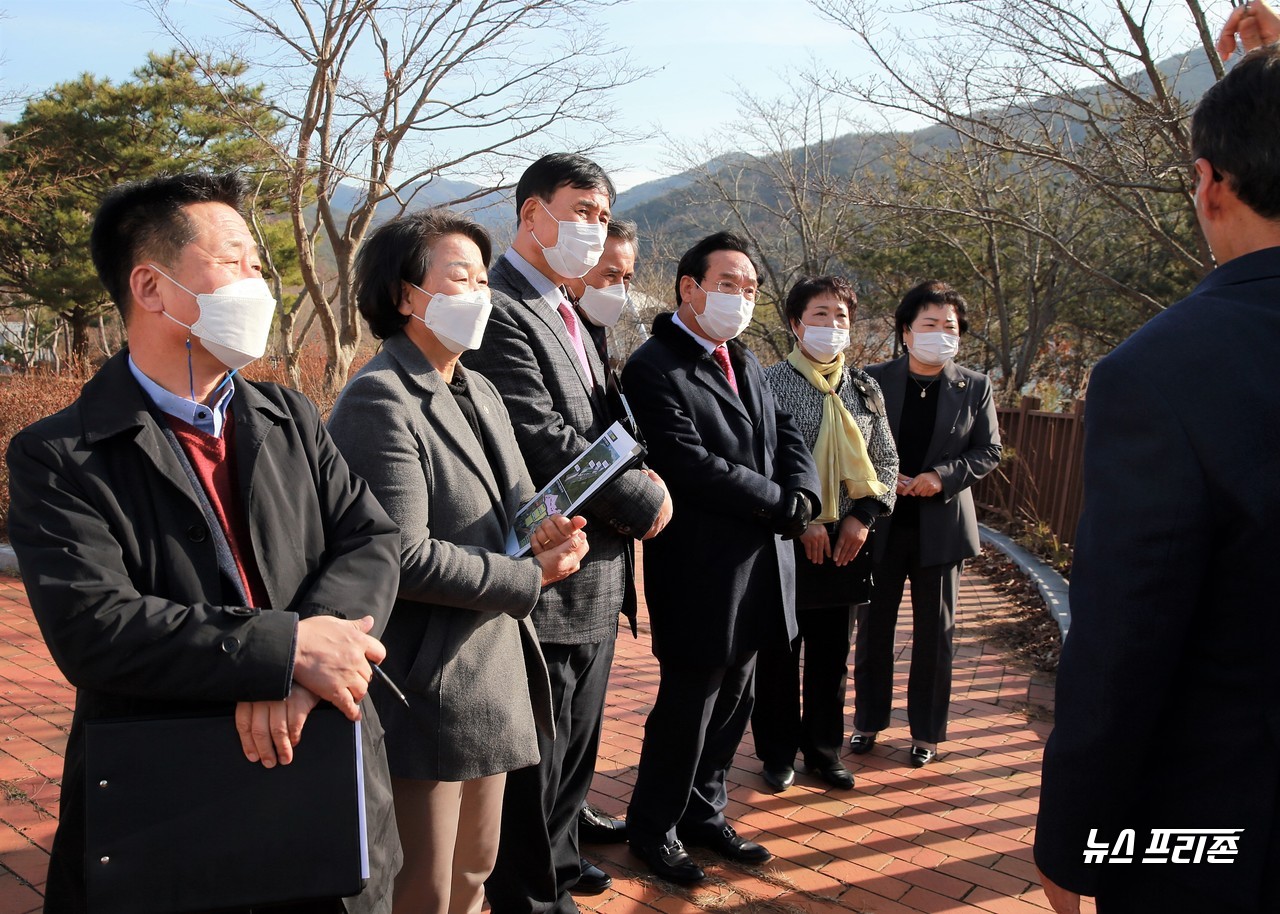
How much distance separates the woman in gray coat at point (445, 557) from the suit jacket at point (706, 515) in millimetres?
829

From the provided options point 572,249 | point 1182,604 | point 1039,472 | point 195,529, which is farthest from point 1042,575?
point 195,529

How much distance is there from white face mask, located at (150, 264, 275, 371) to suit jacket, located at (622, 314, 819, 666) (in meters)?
1.69

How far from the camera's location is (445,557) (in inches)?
88.7

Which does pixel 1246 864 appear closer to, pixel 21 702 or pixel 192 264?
pixel 192 264

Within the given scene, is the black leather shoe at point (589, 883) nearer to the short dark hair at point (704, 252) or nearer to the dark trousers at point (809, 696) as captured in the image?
the dark trousers at point (809, 696)

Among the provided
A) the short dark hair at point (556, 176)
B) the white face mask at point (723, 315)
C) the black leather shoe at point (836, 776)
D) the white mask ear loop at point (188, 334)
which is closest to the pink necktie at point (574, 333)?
the short dark hair at point (556, 176)

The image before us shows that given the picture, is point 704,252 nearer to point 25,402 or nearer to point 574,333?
point 574,333

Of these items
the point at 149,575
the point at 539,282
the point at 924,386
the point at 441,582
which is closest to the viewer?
the point at 149,575

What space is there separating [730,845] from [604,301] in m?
2.14

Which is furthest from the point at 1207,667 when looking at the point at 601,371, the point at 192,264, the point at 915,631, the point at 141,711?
the point at 915,631

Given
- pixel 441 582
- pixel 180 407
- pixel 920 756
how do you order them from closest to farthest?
pixel 180 407, pixel 441 582, pixel 920 756

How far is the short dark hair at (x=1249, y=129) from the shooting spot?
152cm

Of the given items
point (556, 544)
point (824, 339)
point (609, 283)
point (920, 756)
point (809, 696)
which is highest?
point (609, 283)

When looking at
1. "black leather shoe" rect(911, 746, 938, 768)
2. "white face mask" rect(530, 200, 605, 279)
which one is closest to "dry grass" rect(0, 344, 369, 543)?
"white face mask" rect(530, 200, 605, 279)
